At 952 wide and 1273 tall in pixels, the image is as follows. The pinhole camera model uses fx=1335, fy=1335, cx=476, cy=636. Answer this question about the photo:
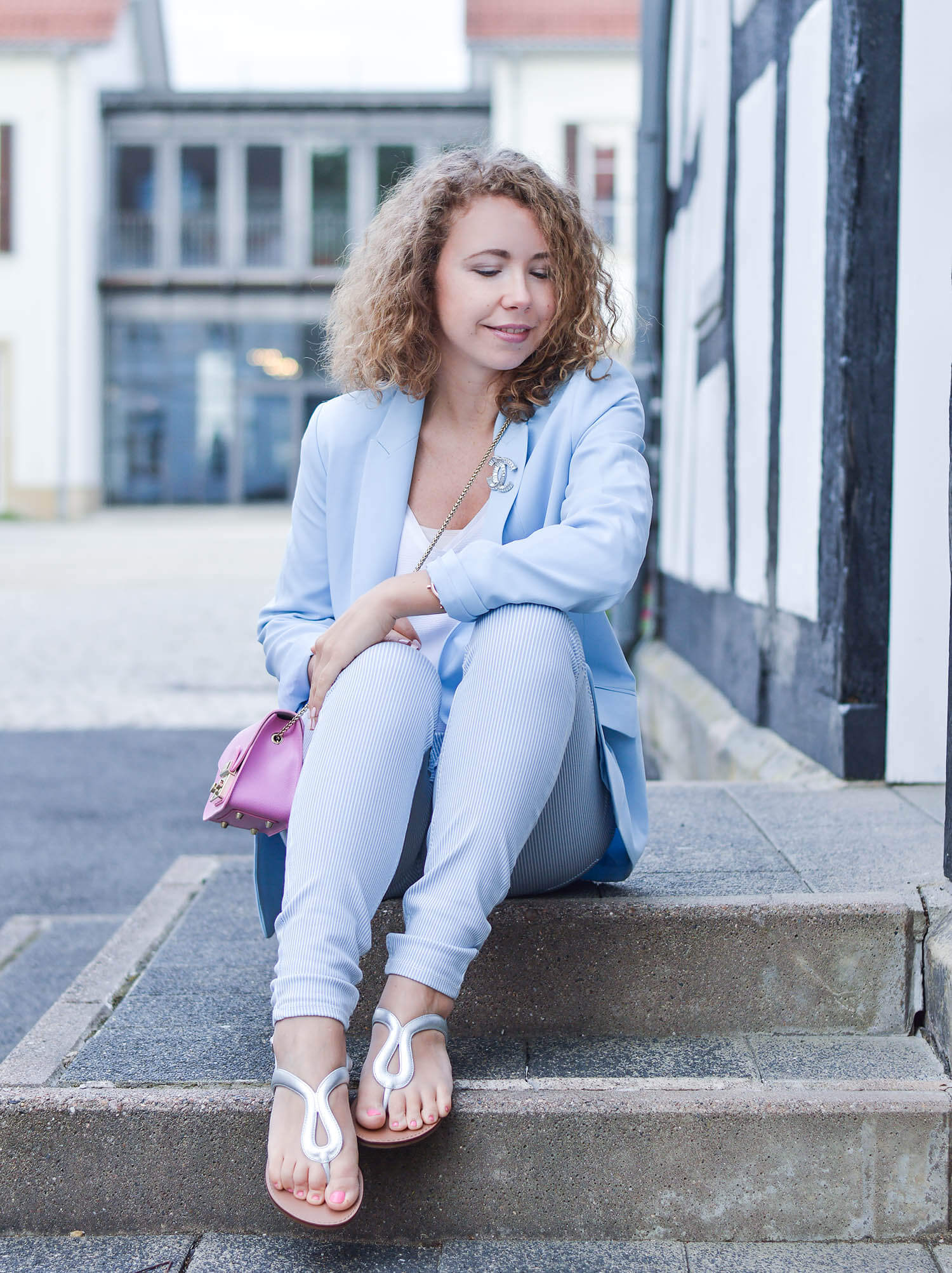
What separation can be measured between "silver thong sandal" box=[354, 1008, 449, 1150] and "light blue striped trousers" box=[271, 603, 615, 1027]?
0.16ft

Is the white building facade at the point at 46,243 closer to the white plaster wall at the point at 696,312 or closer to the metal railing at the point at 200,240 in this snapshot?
the metal railing at the point at 200,240

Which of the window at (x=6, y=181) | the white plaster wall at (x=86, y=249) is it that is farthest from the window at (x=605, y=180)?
the window at (x=6, y=181)

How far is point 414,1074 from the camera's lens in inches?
62.4

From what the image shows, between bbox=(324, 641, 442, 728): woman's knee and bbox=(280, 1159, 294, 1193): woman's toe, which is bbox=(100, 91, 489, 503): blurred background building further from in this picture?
bbox=(280, 1159, 294, 1193): woman's toe

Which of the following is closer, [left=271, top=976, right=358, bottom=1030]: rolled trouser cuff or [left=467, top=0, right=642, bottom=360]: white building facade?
[left=271, top=976, right=358, bottom=1030]: rolled trouser cuff

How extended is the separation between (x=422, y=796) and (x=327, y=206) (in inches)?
828

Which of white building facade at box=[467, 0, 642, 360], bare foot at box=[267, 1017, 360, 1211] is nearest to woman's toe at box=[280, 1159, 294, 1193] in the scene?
bare foot at box=[267, 1017, 360, 1211]

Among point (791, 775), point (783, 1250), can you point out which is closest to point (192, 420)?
point (791, 775)

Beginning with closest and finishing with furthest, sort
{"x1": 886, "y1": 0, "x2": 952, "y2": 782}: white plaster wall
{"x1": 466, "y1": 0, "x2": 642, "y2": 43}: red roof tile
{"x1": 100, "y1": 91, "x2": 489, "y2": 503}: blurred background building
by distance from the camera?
{"x1": 886, "y1": 0, "x2": 952, "y2": 782}: white plaster wall < {"x1": 466, "y1": 0, "x2": 642, "y2": 43}: red roof tile < {"x1": 100, "y1": 91, "x2": 489, "y2": 503}: blurred background building

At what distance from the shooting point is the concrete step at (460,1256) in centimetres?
159

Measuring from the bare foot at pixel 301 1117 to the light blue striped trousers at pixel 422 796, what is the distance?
0.9 inches

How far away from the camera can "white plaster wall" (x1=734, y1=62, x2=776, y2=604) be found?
3553 millimetres

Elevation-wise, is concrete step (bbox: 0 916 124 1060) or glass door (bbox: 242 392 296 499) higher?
glass door (bbox: 242 392 296 499)

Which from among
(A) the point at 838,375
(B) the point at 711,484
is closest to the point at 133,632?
(B) the point at 711,484
